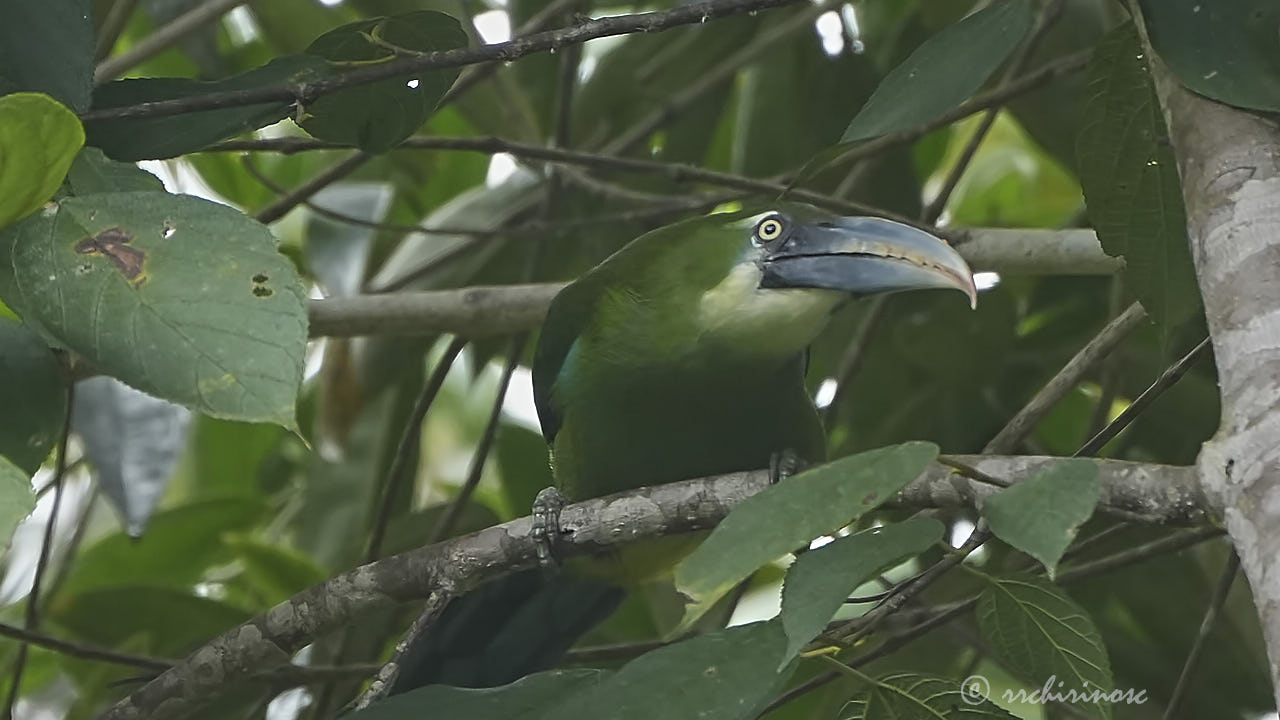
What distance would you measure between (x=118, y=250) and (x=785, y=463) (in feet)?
A: 3.39

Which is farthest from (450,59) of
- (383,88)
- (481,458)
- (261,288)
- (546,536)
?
(481,458)

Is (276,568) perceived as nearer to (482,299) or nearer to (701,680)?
(482,299)

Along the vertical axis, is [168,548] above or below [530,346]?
below

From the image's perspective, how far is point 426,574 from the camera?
166 cm

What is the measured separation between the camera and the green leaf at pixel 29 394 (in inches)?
62.6

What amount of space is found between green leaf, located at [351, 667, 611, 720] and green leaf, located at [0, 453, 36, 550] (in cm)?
50

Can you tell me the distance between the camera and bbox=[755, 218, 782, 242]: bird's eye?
206cm

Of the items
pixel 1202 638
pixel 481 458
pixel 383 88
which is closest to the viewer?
pixel 383 88

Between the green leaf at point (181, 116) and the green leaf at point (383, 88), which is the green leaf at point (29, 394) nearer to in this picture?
the green leaf at point (181, 116)

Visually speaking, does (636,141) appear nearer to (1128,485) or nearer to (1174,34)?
(1174,34)

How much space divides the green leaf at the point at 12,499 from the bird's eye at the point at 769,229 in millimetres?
1204

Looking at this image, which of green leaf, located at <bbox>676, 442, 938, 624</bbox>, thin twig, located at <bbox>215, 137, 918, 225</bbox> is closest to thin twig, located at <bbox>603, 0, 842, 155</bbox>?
thin twig, located at <bbox>215, 137, 918, 225</bbox>

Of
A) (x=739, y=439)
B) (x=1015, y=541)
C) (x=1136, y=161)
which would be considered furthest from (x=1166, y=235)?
(x=1015, y=541)

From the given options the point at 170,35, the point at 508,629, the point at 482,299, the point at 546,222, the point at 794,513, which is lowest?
the point at 508,629
